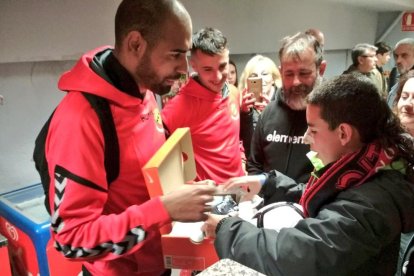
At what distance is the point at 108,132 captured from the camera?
911mm

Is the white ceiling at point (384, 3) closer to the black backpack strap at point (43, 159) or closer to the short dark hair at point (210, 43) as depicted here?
the short dark hair at point (210, 43)

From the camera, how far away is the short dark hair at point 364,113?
0.88 m

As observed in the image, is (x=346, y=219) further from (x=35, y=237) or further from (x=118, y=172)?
(x=35, y=237)

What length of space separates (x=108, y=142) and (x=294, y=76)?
37.3 inches

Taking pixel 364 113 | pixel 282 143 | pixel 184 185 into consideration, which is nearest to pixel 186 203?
pixel 184 185

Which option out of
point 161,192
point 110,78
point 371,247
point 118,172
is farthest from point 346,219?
point 110,78

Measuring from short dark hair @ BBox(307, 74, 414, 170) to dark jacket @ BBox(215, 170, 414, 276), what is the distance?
0.32 feet

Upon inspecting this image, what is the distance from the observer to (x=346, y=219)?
0.79 m

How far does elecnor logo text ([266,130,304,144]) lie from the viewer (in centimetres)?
149

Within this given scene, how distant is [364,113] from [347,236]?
0.32 metres

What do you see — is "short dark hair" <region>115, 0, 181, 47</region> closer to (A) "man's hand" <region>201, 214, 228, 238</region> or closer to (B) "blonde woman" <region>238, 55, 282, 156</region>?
(A) "man's hand" <region>201, 214, 228, 238</region>

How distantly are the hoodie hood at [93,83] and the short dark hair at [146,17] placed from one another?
0.42 ft

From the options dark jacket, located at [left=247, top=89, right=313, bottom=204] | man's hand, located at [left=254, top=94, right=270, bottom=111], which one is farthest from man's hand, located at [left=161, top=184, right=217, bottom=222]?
man's hand, located at [left=254, top=94, right=270, bottom=111]

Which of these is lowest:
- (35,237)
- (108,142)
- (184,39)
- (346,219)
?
(35,237)
